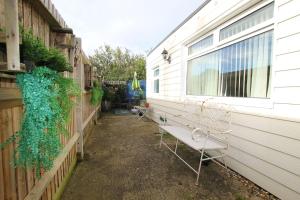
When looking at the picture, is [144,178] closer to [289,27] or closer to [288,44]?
[288,44]

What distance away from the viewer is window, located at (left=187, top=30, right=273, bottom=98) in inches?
98.7

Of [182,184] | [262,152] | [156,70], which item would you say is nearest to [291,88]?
[262,152]

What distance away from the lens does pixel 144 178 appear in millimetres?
2754

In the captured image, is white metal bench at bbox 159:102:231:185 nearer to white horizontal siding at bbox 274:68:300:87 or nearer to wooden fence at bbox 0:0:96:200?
white horizontal siding at bbox 274:68:300:87

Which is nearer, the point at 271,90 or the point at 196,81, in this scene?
the point at 271,90

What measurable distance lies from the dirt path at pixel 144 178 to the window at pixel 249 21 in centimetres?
220

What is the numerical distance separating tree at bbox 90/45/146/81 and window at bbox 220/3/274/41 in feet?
51.8

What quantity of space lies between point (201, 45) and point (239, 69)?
1423 millimetres

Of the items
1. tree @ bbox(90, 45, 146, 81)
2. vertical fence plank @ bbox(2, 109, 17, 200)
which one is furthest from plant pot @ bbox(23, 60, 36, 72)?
tree @ bbox(90, 45, 146, 81)

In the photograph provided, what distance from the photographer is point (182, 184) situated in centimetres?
259

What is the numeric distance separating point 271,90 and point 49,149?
2457mm

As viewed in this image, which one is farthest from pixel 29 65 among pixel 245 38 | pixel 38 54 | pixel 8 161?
pixel 245 38

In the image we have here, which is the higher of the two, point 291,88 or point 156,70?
point 156,70

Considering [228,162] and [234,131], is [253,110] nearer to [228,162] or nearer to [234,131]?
[234,131]
